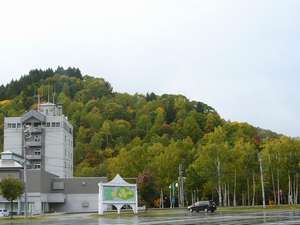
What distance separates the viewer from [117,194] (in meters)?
68.3

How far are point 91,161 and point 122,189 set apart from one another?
99.1 metres

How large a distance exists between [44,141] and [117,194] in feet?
262

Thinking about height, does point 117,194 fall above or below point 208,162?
below

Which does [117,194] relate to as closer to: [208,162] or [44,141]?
[208,162]

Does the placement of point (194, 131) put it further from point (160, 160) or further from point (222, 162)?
point (222, 162)

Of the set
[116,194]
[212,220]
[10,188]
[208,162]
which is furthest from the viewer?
[208,162]

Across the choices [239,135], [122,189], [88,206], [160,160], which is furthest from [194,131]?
[122,189]

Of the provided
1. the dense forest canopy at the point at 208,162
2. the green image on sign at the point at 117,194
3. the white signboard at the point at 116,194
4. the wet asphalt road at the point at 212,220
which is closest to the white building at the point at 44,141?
the dense forest canopy at the point at 208,162

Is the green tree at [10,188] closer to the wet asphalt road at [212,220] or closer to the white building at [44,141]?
the wet asphalt road at [212,220]

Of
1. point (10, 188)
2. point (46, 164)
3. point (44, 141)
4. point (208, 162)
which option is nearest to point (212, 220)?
point (10, 188)

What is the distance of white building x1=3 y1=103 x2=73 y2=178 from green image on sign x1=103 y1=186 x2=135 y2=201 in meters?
72.0

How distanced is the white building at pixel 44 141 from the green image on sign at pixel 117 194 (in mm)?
72046

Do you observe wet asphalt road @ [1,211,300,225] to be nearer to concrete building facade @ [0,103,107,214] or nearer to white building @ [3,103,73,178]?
concrete building facade @ [0,103,107,214]

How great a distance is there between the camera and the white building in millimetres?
140250
